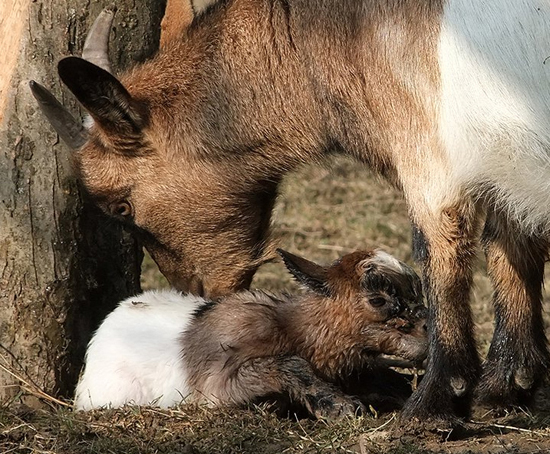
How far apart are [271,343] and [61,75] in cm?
145

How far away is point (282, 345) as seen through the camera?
539 cm

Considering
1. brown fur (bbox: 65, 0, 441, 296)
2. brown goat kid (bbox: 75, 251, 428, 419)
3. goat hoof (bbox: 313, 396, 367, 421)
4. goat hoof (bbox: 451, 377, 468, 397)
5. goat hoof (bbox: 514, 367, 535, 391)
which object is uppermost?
brown fur (bbox: 65, 0, 441, 296)

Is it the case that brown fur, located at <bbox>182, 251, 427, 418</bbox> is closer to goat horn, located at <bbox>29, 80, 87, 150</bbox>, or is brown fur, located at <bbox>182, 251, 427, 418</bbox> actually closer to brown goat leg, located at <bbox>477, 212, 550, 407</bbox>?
brown goat leg, located at <bbox>477, 212, 550, 407</bbox>

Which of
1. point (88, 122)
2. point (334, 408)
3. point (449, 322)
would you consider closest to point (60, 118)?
point (88, 122)

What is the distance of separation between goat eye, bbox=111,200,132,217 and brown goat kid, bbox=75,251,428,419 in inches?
20.4

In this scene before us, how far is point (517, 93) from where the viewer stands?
4.78 meters

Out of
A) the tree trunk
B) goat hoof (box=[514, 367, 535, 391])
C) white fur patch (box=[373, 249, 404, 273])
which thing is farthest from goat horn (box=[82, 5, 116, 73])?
goat hoof (box=[514, 367, 535, 391])

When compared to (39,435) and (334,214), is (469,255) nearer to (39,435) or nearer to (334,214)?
(39,435)

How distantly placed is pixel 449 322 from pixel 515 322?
83 centimetres

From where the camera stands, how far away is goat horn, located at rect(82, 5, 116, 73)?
576cm

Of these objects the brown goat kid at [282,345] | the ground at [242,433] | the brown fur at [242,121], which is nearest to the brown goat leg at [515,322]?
the ground at [242,433]

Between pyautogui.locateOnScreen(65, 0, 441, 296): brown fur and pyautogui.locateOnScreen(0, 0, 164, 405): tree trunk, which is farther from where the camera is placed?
pyautogui.locateOnScreen(0, 0, 164, 405): tree trunk

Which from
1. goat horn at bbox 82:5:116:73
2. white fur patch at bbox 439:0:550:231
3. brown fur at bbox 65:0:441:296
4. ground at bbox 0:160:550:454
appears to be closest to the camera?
white fur patch at bbox 439:0:550:231

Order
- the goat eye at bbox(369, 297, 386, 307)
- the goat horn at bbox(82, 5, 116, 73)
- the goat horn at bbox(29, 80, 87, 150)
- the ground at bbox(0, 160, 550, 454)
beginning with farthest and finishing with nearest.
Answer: the goat horn at bbox(82, 5, 116, 73), the goat horn at bbox(29, 80, 87, 150), the goat eye at bbox(369, 297, 386, 307), the ground at bbox(0, 160, 550, 454)
